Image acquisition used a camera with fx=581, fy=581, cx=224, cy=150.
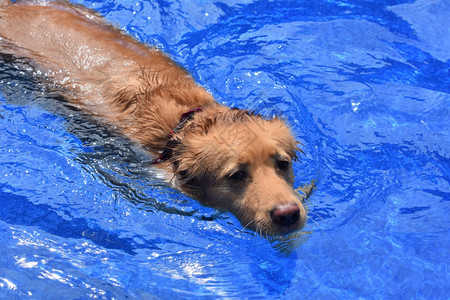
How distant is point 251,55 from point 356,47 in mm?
1563

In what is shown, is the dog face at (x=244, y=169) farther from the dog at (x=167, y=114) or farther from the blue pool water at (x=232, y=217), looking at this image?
the blue pool water at (x=232, y=217)

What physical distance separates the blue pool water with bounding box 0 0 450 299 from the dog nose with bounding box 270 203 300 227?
70cm

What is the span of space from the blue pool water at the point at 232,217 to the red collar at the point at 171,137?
0.60ft

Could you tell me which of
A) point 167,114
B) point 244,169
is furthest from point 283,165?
point 167,114

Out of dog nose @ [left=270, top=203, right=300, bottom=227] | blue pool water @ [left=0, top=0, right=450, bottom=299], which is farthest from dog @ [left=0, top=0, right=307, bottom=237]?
blue pool water @ [left=0, top=0, right=450, bottom=299]

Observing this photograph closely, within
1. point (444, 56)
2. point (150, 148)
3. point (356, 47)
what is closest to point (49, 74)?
point (150, 148)

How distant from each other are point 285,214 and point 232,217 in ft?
2.72

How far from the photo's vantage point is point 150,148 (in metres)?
5.78

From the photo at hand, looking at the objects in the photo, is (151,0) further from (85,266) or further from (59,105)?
(85,266)

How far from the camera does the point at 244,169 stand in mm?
4969

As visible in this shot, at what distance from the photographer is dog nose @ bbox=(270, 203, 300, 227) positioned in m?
4.54

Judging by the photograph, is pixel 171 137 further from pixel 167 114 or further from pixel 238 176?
pixel 238 176

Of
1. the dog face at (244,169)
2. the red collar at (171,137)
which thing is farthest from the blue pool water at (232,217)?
the dog face at (244,169)

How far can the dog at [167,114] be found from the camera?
16.2 ft
